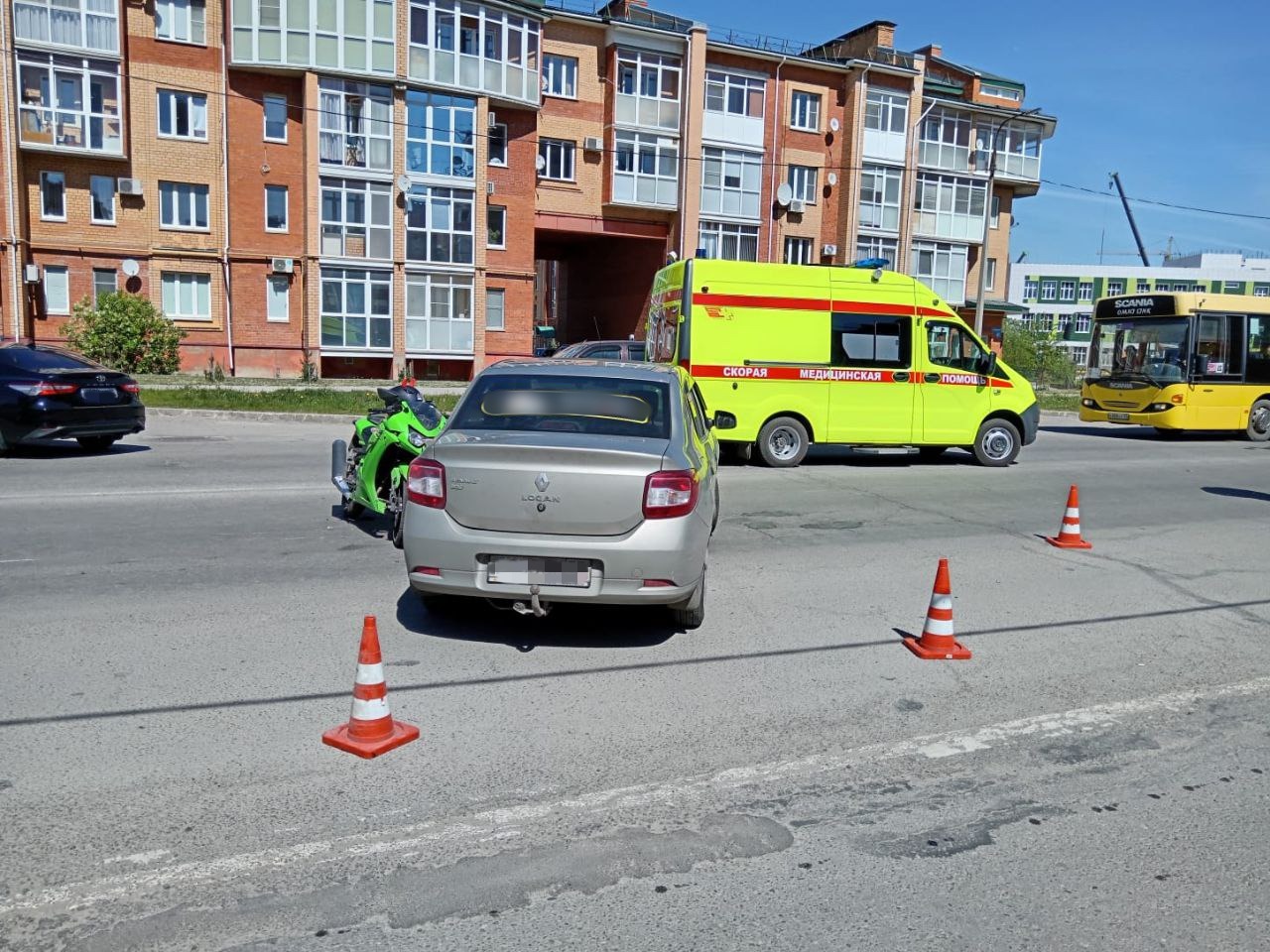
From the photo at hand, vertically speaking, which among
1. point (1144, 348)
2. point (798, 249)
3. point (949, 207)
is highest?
point (949, 207)

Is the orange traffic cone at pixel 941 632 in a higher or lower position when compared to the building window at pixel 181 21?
lower

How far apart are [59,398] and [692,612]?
1062 centimetres

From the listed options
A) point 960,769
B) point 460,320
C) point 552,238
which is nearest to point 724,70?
point 552,238

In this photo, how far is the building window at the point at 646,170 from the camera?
40.1 m

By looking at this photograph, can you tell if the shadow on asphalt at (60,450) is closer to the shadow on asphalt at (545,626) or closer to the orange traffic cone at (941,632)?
the shadow on asphalt at (545,626)

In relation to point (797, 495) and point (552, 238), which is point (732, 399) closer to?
point (797, 495)

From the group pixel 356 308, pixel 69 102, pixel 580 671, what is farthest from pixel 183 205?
pixel 580 671

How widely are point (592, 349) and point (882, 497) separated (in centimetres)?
1157

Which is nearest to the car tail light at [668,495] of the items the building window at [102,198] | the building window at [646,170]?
the building window at [102,198]

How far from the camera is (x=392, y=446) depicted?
8.98 metres

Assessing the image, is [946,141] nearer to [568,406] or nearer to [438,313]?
[438,313]

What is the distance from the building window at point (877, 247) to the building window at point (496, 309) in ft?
53.1

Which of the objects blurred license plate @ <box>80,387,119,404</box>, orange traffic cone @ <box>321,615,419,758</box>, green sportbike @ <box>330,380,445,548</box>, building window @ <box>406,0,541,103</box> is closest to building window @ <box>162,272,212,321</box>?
building window @ <box>406,0,541,103</box>

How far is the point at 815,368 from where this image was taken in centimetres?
1527
